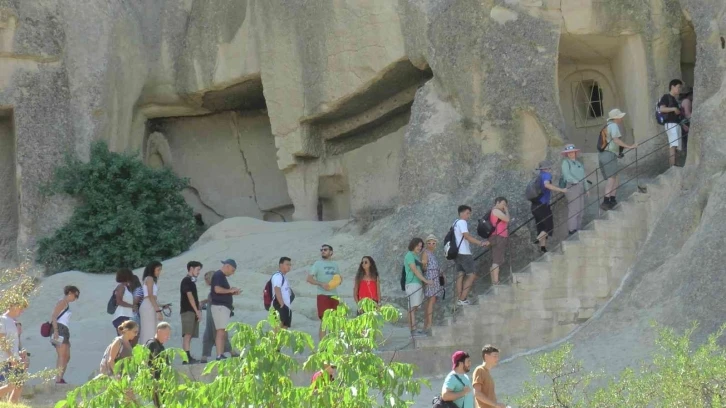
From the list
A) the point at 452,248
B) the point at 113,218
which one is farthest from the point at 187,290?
the point at 113,218

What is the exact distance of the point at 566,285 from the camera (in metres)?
17.1

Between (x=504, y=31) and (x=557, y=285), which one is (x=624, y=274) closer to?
(x=557, y=285)

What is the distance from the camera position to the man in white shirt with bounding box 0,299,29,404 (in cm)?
1303

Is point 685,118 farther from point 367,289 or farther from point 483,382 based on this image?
point 483,382

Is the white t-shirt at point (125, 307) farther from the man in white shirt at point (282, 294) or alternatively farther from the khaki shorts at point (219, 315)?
the man in white shirt at point (282, 294)

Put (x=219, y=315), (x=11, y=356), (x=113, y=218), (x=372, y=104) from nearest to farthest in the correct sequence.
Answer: (x=11, y=356) < (x=219, y=315) < (x=113, y=218) < (x=372, y=104)

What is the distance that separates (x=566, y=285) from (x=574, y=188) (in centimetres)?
152

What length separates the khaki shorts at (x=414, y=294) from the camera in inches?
670

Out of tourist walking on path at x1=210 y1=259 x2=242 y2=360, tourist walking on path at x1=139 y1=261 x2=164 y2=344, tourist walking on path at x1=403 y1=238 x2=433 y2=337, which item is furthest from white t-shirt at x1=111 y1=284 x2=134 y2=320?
tourist walking on path at x1=403 y1=238 x2=433 y2=337

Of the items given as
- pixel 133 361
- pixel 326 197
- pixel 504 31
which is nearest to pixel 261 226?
pixel 326 197

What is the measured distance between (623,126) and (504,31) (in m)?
2.53

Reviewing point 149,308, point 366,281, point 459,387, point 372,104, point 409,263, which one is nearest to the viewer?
point 459,387

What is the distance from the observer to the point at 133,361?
31.6 feet

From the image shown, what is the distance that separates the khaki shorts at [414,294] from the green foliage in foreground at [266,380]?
6.92 m
